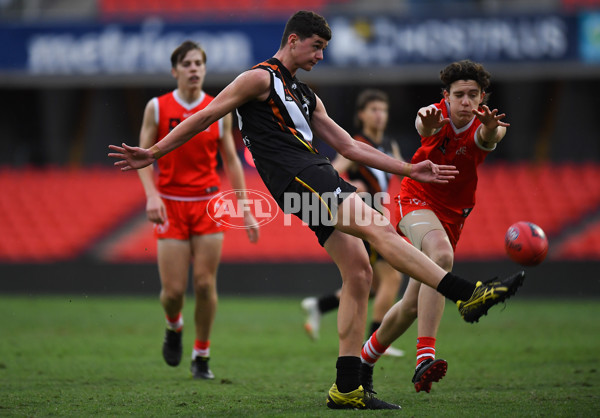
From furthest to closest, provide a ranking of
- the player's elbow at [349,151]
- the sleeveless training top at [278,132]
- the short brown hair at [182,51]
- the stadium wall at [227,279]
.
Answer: the stadium wall at [227,279], the short brown hair at [182,51], the player's elbow at [349,151], the sleeveless training top at [278,132]

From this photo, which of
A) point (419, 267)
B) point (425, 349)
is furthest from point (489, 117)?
point (425, 349)

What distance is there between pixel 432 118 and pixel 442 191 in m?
0.74

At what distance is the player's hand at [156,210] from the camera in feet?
20.6

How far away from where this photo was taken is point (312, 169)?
477 centimetres

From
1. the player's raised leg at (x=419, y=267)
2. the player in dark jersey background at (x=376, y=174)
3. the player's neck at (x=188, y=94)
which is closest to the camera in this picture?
the player's raised leg at (x=419, y=267)

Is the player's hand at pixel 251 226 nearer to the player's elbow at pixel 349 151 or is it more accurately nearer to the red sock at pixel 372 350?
the red sock at pixel 372 350

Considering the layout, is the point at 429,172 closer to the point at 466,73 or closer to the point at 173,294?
the point at 466,73

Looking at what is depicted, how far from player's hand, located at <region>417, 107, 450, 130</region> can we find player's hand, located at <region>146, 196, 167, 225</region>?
243cm

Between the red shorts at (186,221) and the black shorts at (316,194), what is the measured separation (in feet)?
6.23

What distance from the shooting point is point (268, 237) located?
16.5 metres

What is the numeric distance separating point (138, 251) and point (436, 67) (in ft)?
25.1

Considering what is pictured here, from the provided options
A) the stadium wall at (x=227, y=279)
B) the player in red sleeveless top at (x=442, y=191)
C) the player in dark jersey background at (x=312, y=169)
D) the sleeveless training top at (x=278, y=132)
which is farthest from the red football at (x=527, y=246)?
the stadium wall at (x=227, y=279)

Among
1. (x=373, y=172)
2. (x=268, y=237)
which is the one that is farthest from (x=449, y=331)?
(x=268, y=237)

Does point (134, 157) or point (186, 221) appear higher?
point (134, 157)
